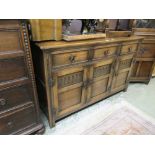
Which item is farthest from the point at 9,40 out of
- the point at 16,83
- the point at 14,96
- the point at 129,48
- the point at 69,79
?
the point at 129,48

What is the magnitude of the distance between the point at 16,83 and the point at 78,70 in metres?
0.60

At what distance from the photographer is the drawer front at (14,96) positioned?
38.2 inches

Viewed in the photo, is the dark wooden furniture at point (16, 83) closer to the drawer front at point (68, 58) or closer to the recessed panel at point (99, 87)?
the drawer front at point (68, 58)

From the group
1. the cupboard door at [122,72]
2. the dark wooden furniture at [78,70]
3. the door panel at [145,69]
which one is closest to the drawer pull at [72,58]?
the dark wooden furniture at [78,70]

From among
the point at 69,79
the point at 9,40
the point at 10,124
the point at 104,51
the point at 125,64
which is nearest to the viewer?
A: the point at 9,40

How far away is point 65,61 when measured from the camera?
119cm

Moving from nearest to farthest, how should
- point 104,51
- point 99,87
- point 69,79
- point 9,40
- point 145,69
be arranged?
point 9,40, point 69,79, point 104,51, point 99,87, point 145,69

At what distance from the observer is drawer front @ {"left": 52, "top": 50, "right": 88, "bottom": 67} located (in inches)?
44.3

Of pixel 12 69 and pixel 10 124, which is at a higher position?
pixel 12 69

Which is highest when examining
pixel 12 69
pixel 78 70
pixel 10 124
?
pixel 12 69

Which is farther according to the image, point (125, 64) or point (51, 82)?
point (125, 64)

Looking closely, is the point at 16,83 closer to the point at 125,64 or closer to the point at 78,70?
the point at 78,70

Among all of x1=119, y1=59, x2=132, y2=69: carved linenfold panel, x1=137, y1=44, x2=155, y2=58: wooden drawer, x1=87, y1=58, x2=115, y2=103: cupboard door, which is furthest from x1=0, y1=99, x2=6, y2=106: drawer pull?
x1=137, y1=44, x2=155, y2=58: wooden drawer

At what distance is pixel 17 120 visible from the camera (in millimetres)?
1132
